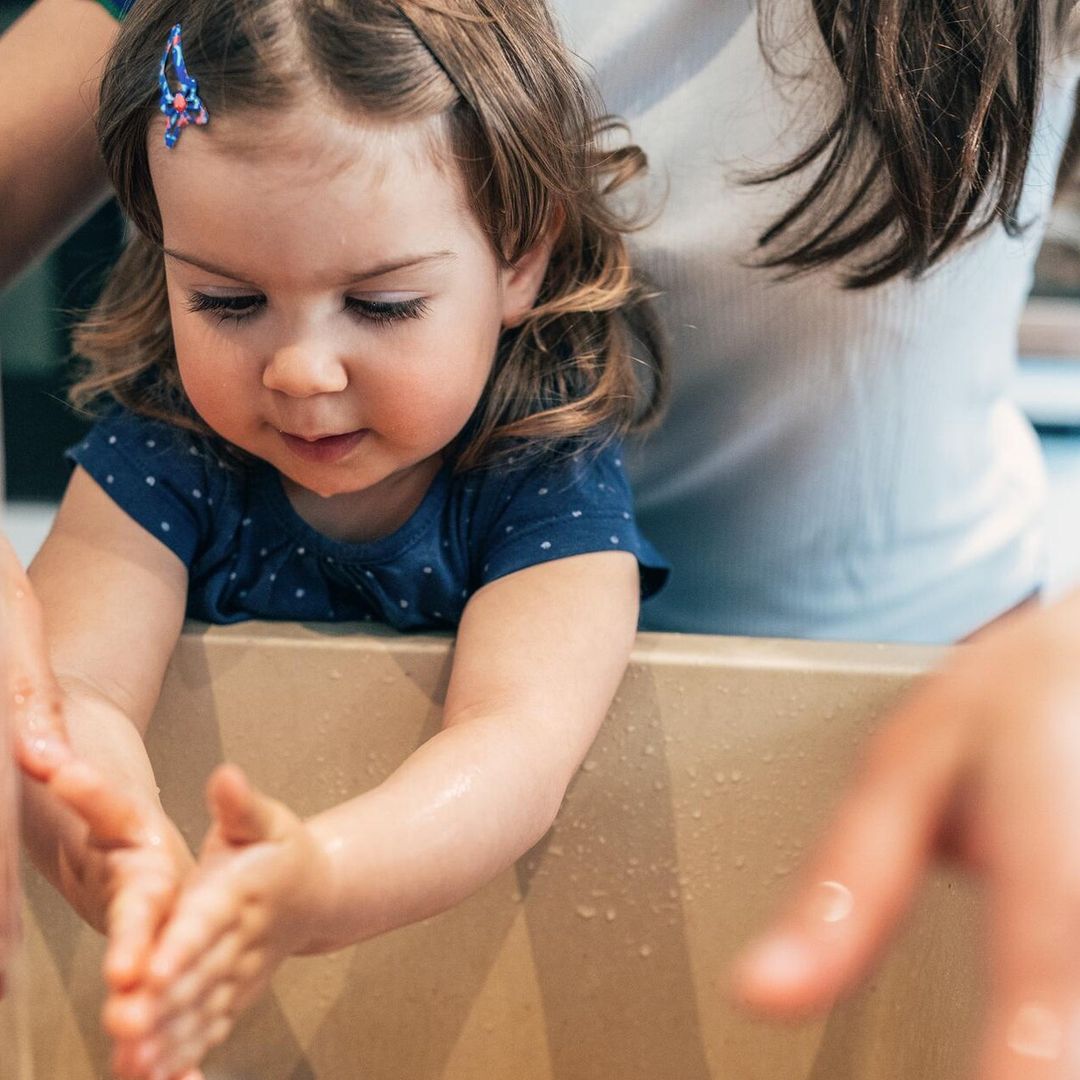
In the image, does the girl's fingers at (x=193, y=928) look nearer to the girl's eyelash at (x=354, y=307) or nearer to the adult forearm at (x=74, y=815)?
the adult forearm at (x=74, y=815)

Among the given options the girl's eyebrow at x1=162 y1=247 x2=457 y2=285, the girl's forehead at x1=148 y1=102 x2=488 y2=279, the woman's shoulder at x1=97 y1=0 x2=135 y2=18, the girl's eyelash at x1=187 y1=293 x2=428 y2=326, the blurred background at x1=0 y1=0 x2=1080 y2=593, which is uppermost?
the woman's shoulder at x1=97 y1=0 x2=135 y2=18

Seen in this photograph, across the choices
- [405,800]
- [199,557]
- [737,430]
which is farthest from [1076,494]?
[405,800]

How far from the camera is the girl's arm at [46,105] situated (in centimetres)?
73

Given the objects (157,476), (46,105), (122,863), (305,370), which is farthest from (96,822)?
(46,105)

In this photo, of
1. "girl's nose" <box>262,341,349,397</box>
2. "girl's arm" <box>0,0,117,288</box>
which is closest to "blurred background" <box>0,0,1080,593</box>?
"girl's arm" <box>0,0,117,288</box>

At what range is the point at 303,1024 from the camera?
729 mm

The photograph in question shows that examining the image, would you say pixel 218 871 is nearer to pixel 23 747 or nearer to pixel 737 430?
pixel 23 747

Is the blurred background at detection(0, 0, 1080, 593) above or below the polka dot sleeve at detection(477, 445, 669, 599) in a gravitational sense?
below

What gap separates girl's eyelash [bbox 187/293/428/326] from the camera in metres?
0.59

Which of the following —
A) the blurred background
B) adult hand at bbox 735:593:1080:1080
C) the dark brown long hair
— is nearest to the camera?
adult hand at bbox 735:593:1080:1080

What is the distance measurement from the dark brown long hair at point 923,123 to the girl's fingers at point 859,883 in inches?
19.8

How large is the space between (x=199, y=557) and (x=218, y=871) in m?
0.40

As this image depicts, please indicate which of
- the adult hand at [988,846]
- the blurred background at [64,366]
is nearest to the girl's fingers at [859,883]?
the adult hand at [988,846]

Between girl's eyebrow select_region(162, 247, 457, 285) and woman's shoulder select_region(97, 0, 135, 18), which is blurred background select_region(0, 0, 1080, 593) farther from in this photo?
girl's eyebrow select_region(162, 247, 457, 285)
